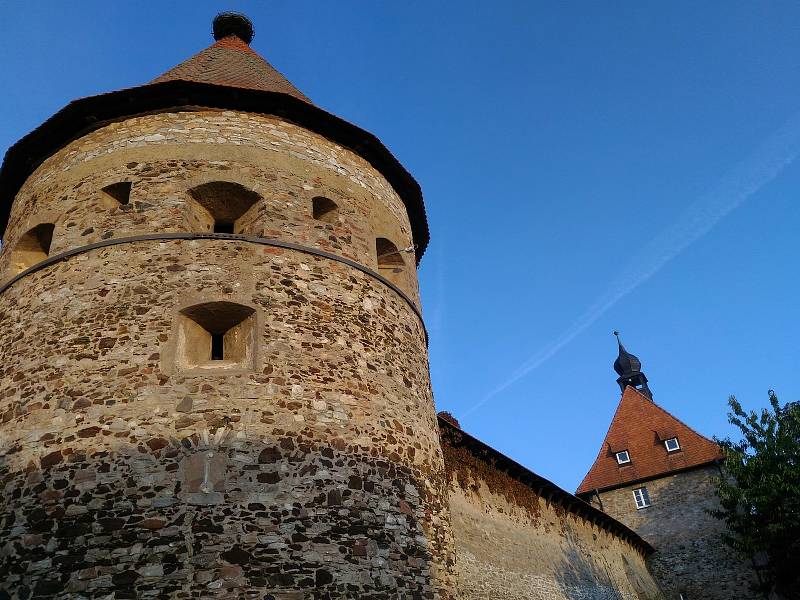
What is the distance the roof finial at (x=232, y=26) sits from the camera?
12609 mm

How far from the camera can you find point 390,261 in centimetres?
960

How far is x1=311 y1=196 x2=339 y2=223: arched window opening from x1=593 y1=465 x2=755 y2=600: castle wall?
16595 millimetres

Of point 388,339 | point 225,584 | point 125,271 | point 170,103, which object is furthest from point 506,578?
point 170,103

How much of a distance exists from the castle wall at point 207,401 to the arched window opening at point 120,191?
0.18 meters

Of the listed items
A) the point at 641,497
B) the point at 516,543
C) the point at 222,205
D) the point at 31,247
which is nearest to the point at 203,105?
the point at 222,205

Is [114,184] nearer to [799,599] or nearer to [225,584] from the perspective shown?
[225,584]

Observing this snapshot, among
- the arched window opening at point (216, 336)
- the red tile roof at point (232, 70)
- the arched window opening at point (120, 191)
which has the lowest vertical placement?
the arched window opening at point (216, 336)

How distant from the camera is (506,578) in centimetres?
1237

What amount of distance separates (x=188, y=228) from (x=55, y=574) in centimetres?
367

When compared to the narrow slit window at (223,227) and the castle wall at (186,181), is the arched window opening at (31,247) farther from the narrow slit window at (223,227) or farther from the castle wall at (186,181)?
the narrow slit window at (223,227)

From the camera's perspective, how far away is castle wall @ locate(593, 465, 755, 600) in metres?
20.8

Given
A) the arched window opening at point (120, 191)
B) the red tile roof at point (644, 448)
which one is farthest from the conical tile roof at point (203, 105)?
the red tile roof at point (644, 448)

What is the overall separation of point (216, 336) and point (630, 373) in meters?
29.5

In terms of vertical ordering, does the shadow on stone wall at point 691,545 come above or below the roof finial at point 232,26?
below
